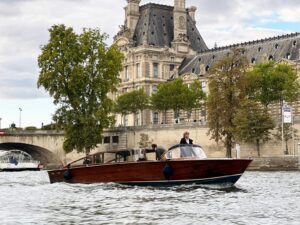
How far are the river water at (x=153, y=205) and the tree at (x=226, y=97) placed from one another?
3681 cm

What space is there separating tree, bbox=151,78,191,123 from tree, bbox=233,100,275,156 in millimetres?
19155

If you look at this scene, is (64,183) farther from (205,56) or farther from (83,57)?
(205,56)

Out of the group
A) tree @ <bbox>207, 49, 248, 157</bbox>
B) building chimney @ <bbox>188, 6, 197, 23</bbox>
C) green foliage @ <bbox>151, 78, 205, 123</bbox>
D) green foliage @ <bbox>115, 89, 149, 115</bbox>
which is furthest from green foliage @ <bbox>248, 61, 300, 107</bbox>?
building chimney @ <bbox>188, 6, 197, 23</bbox>

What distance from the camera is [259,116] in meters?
77.4

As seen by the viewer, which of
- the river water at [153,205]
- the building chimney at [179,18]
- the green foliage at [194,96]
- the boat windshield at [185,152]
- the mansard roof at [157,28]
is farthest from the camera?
the building chimney at [179,18]

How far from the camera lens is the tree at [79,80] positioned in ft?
240

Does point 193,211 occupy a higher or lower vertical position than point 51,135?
lower

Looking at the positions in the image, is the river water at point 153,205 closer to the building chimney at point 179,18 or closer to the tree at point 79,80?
the tree at point 79,80

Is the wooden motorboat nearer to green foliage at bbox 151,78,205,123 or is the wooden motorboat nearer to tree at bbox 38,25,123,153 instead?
tree at bbox 38,25,123,153

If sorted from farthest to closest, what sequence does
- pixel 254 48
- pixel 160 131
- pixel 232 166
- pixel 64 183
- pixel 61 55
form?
pixel 254 48
pixel 160 131
pixel 61 55
pixel 64 183
pixel 232 166

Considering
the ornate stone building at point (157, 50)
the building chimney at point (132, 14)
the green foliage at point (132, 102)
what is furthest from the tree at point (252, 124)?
the building chimney at point (132, 14)

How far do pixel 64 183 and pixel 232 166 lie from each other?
10.8 metres

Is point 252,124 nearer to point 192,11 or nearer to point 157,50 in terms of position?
point 157,50

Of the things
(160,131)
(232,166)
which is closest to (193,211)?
(232,166)
